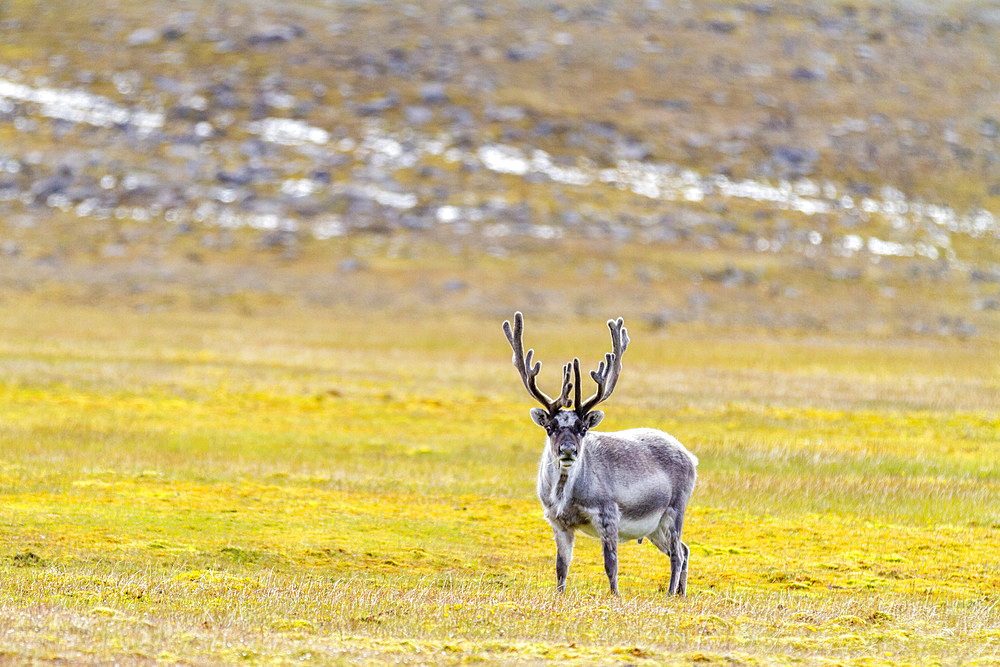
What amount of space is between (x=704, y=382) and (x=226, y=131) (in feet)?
188

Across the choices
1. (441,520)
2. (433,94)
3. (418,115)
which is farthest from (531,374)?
(433,94)

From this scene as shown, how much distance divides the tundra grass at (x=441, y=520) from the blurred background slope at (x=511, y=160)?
96.4 feet

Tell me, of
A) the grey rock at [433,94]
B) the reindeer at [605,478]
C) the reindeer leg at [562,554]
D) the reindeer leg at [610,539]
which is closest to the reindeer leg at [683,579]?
the reindeer at [605,478]

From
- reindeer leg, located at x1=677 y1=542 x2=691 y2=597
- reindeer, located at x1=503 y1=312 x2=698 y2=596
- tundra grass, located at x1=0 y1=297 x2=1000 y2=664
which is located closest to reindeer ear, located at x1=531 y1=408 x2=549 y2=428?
reindeer, located at x1=503 y1=312 x2=698 y2=596

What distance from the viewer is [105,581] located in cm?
1230

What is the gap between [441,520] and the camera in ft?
58.6

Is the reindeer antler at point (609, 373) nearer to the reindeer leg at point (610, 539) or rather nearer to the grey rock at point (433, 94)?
the reindeer leg at point (610, 539)

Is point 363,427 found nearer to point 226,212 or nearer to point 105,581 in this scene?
point 105,581

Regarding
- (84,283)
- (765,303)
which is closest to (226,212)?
(84,283)

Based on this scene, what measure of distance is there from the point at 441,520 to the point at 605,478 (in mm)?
5622

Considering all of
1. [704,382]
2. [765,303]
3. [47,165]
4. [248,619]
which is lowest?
[47,165]

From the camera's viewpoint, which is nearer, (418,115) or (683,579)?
(683,579)

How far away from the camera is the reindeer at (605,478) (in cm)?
1205

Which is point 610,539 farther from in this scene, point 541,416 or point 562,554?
point 541,416
